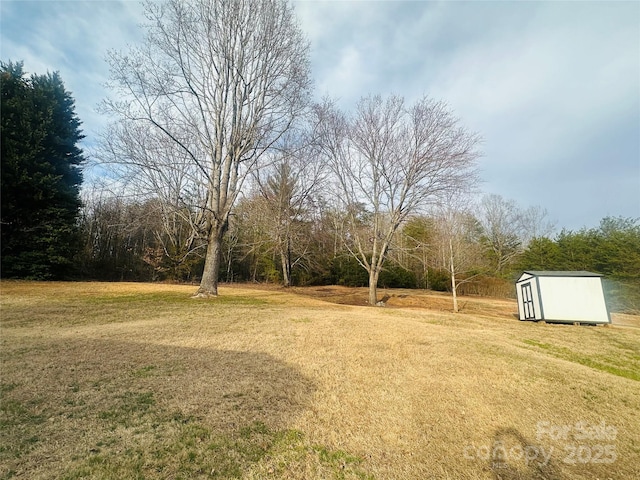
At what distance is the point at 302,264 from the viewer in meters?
27.1

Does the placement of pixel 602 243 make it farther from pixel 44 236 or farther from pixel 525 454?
pixel 44 236

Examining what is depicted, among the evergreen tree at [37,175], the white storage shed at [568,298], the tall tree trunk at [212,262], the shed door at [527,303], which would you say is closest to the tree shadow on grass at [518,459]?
the tall tree trunk at [212,262]

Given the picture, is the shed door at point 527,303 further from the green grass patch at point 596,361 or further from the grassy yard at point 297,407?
the grassy yard at point 297,407

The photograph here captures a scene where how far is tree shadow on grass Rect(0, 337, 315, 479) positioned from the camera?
7.07ft

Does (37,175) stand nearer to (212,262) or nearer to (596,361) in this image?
(212,262)

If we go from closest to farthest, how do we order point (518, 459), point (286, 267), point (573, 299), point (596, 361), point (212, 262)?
point (518, 459) → point (596, 361) → point (212, 262) → point (573, 299) → point (286, 267)

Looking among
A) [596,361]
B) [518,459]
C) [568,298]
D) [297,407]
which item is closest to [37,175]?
[297,407]

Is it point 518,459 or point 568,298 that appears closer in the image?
point 518,459

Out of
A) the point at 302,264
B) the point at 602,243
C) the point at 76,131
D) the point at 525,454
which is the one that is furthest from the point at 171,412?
the point at 602,243

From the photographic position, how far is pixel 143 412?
2.88 metres

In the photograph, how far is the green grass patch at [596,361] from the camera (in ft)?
18.5

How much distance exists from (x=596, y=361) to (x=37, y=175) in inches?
921

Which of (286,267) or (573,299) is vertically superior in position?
(286,267)

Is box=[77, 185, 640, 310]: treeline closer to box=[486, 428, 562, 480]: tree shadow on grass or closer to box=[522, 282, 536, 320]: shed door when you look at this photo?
box=[522, 282, 536, 320]: shed door
